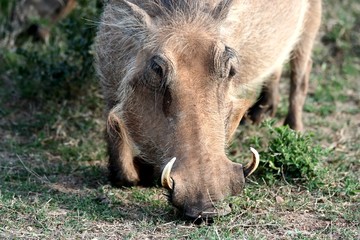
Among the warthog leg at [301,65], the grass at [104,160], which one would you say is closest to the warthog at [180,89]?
the grass at [104,160]

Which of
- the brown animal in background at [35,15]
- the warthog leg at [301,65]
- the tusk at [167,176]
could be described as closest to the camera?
the tusk at [167,176]

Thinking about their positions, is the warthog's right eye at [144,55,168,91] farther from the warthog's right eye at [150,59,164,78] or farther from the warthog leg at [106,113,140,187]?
the warthog leg at [106,113,140,187]

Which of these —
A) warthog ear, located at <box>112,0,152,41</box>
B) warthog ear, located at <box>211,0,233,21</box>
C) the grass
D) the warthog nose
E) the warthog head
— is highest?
warthog ear, located at <box>211,0,233,21</box>

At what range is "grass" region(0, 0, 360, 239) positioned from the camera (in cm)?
377

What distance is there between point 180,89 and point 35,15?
3.18m

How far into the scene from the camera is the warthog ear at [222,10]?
13.3ft

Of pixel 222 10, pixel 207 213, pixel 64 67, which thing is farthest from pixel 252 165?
pixel 64 67

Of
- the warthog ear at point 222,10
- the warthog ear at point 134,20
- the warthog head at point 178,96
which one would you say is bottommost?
the warthog head at point 178,96

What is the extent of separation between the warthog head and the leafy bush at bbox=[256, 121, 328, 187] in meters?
0.40

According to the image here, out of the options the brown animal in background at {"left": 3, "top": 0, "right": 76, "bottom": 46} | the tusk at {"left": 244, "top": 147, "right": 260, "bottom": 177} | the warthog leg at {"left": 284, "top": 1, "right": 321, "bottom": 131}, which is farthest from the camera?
the brown animal in background at {"left": 3, "top": 0, "right": 76, "bottom": 46}

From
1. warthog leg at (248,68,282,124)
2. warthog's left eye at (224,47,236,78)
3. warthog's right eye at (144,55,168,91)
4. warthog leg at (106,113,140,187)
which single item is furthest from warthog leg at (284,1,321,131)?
warthog's right eye at (144,55,168,91)

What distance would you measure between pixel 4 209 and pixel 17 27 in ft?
9.33

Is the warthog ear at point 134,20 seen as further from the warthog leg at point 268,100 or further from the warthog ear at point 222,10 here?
the warthog leg at point 268,100

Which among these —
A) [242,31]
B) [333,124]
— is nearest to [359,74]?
[333,124]
